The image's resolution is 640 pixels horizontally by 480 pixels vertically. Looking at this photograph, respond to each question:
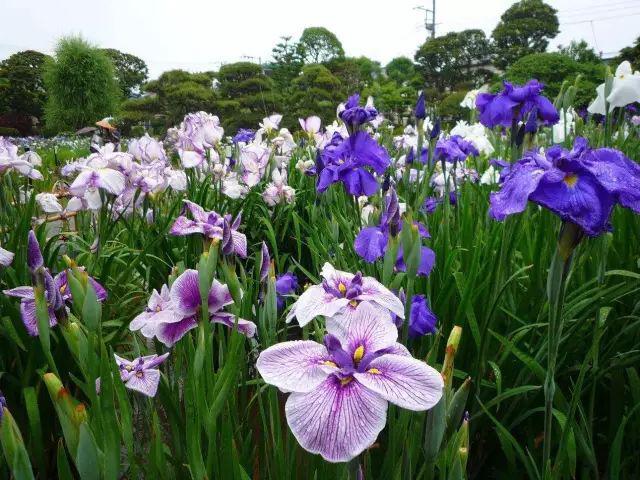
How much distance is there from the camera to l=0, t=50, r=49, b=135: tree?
33.1 metres

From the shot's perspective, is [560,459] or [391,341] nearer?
[391,341]

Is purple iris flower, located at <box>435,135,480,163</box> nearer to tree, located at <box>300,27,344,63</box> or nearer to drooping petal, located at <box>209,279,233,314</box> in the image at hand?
drooping petal, located at <box>209,279,233,314</box>

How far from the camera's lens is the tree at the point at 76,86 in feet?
91.6

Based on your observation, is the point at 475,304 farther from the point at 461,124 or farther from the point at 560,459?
the point at 461,124

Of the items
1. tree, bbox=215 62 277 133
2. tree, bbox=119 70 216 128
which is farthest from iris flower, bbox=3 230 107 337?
tree, bbox=215 62 277 133

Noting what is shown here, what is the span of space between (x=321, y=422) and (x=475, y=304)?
1336 mm

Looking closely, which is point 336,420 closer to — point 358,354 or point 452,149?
point 358,354

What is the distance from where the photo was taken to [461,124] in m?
4.03

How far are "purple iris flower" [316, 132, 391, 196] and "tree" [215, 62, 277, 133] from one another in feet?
71.9

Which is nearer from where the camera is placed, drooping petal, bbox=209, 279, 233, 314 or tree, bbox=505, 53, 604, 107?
drooping petal, bbox=209, 279, 233, 314

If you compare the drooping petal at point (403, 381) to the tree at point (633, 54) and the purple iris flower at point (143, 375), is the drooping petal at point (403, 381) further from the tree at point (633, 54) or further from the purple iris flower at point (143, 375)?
the tree at point (633, 54)

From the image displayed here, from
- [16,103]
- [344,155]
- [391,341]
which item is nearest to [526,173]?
[391,341]

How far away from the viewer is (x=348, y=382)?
27.5 inches

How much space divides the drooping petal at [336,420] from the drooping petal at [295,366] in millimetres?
16
